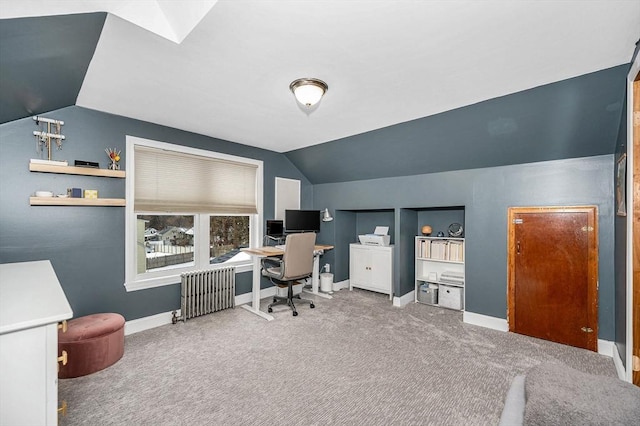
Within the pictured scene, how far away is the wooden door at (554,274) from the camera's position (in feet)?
9.36

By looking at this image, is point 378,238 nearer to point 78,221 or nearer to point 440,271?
point 440,271

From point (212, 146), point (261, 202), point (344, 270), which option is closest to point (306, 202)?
point (261, 202)

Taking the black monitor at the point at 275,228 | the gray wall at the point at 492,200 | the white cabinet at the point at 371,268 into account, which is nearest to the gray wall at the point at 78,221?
the black monitor at the point at 275,228

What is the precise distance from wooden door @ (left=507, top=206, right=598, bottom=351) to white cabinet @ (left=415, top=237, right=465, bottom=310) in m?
0.76

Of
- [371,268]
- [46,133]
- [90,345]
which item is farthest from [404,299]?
[46,133]

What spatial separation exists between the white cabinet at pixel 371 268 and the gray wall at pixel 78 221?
9.48ft

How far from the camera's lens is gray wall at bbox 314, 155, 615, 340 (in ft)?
9.16

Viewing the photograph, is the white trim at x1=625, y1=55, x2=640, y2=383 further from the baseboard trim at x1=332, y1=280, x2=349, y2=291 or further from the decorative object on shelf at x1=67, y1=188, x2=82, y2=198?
the decorative object on shelf at x1=67, y1=188, x2=82, y2=198

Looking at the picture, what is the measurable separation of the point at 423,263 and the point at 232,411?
3529 millimetres

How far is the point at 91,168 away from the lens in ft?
9.32

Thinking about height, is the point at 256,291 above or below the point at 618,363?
above

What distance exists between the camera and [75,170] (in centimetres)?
275

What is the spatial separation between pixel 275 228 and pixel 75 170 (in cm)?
256

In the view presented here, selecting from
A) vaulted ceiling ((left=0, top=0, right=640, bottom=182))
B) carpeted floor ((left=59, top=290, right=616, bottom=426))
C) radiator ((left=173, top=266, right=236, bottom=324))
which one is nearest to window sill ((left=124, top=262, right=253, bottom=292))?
radiator ((left=173, top=266, right=236, bottom=324))
